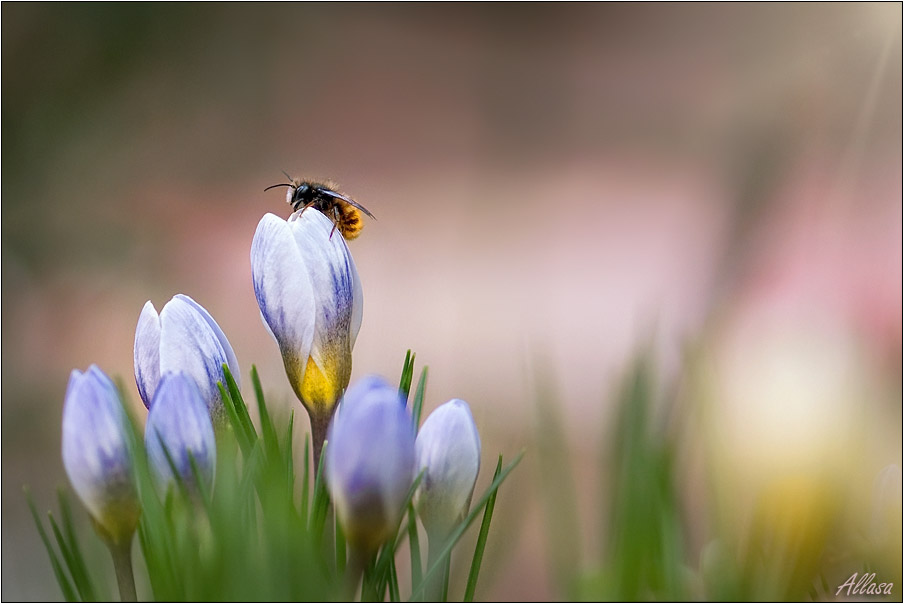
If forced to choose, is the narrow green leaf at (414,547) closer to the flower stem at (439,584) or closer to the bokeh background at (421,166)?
the flower stem at (439,584)

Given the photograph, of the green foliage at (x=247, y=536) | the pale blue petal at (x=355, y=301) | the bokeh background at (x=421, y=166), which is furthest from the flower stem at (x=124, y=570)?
the bokeh background at (x=421, y=166)

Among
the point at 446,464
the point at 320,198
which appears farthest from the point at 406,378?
the point at 320,198

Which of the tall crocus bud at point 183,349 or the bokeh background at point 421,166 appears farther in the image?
the bokeh background at point 421,166

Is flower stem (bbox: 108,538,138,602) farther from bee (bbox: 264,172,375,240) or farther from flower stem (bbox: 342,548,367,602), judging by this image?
bee (bbox: 264,172,375,240)

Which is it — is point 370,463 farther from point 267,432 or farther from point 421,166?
point 421,166

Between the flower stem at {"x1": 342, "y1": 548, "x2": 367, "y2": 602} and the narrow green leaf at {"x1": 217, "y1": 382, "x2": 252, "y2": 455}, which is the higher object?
the narrow green leaf at {"x1": 217, "y1": 382, "x2": 252, "y2": 455}

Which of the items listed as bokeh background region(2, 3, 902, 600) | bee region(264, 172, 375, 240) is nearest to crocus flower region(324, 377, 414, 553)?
bee region(264, 172, 375, 240)
